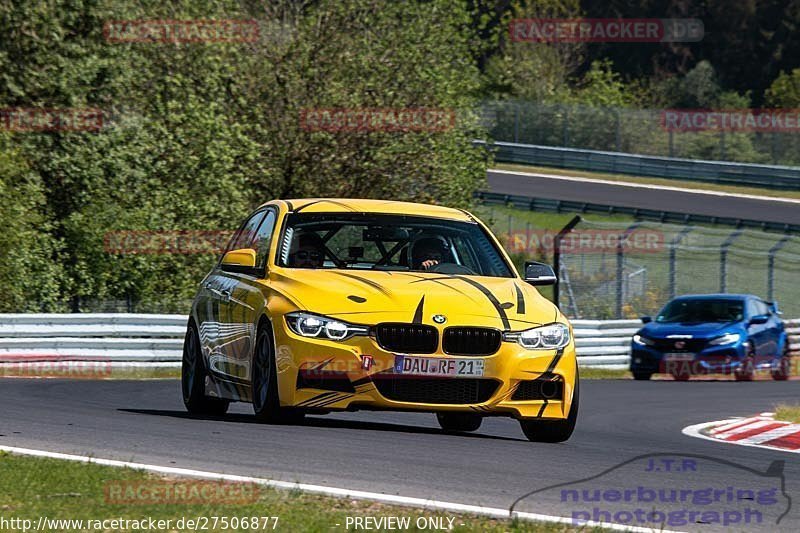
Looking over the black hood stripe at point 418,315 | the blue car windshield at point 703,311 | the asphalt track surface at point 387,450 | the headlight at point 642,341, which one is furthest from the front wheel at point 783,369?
the black hood stripe at point 418,315

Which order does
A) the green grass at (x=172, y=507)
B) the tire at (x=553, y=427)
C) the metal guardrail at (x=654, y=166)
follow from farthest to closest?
the metal guardrail at (x=654, y=166) < the tire at (x=553, y=427) < the green grass at (x=172, y=507)

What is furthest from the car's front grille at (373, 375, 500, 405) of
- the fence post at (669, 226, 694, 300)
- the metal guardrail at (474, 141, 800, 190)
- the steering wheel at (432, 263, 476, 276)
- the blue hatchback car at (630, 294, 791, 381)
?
the metal guardrail at (474, 141, 800, 190)

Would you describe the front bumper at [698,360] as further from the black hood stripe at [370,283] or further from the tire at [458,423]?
the black hood stripe at [370,283]

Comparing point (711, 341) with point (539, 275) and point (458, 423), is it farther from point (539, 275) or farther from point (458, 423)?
point (539, 275)

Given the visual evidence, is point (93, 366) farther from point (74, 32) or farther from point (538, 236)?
point (538, 236)

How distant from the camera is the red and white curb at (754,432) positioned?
12259 mm

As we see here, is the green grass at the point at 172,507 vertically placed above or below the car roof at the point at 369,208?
below

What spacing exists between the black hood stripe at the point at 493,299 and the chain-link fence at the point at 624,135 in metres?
42.5

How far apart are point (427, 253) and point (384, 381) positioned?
5.22 feet

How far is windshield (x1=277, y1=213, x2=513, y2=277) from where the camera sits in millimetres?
10422

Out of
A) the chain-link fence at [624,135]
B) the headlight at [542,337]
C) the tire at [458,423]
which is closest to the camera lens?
the headlight at [542,337]

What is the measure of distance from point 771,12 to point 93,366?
75.1 m

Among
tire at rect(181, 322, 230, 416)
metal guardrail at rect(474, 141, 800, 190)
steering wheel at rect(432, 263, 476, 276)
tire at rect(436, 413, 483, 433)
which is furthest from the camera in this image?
metal guardrail at rect(474, 141, 800, 190)

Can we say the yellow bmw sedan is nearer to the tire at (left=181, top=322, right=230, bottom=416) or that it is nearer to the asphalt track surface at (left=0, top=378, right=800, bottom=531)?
the asphalt track surface at (left=0, top=378, right=800, bottom=531)
